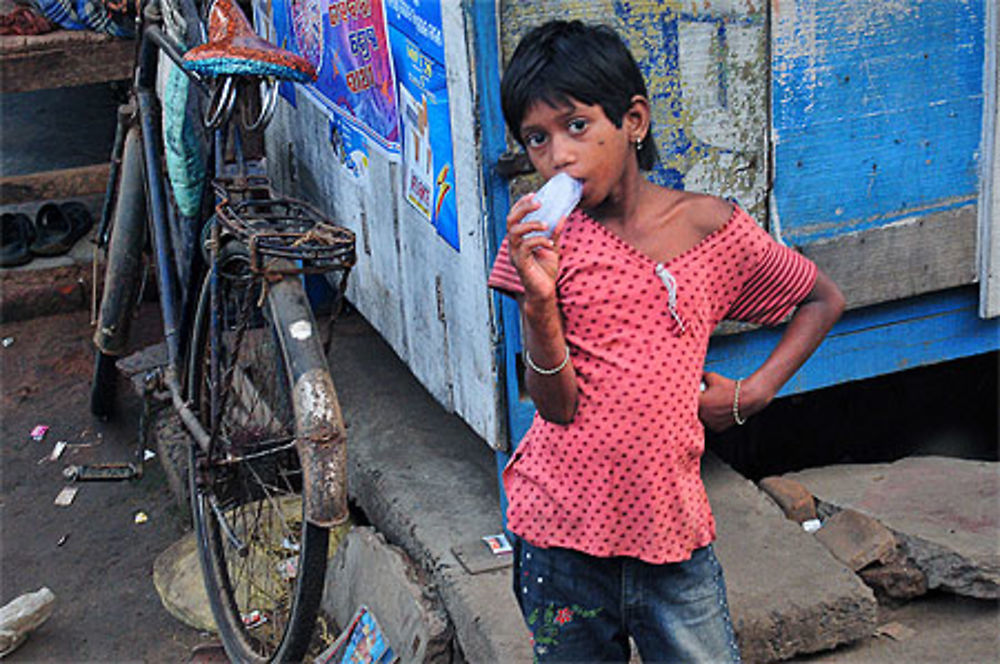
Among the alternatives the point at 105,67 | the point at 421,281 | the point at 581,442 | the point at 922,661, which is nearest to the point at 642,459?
the point at 581,442

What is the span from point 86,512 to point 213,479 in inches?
50.6

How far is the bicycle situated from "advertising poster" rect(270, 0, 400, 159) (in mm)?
430

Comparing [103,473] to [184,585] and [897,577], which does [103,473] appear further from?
[897,577]

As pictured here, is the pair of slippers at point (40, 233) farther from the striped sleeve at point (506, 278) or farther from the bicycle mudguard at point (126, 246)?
the striped sleeve at point (506, 278)

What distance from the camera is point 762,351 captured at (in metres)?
3.72

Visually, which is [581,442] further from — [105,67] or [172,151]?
[105,67]

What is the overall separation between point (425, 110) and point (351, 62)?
2.40ft

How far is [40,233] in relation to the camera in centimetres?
677

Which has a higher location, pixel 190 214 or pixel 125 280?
pixel 190 214

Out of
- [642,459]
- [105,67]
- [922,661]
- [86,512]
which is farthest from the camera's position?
[105,67]

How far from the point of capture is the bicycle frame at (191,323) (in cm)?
301

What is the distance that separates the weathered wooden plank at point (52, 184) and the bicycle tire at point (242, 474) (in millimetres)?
2375

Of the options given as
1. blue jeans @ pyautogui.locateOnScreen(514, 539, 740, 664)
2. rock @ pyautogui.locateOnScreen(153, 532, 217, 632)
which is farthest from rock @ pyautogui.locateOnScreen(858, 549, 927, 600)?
rock @ pyautogui.locateOnScreen(153, 532, 217, 632)

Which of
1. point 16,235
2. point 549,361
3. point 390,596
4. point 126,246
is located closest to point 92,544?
point 126,246
